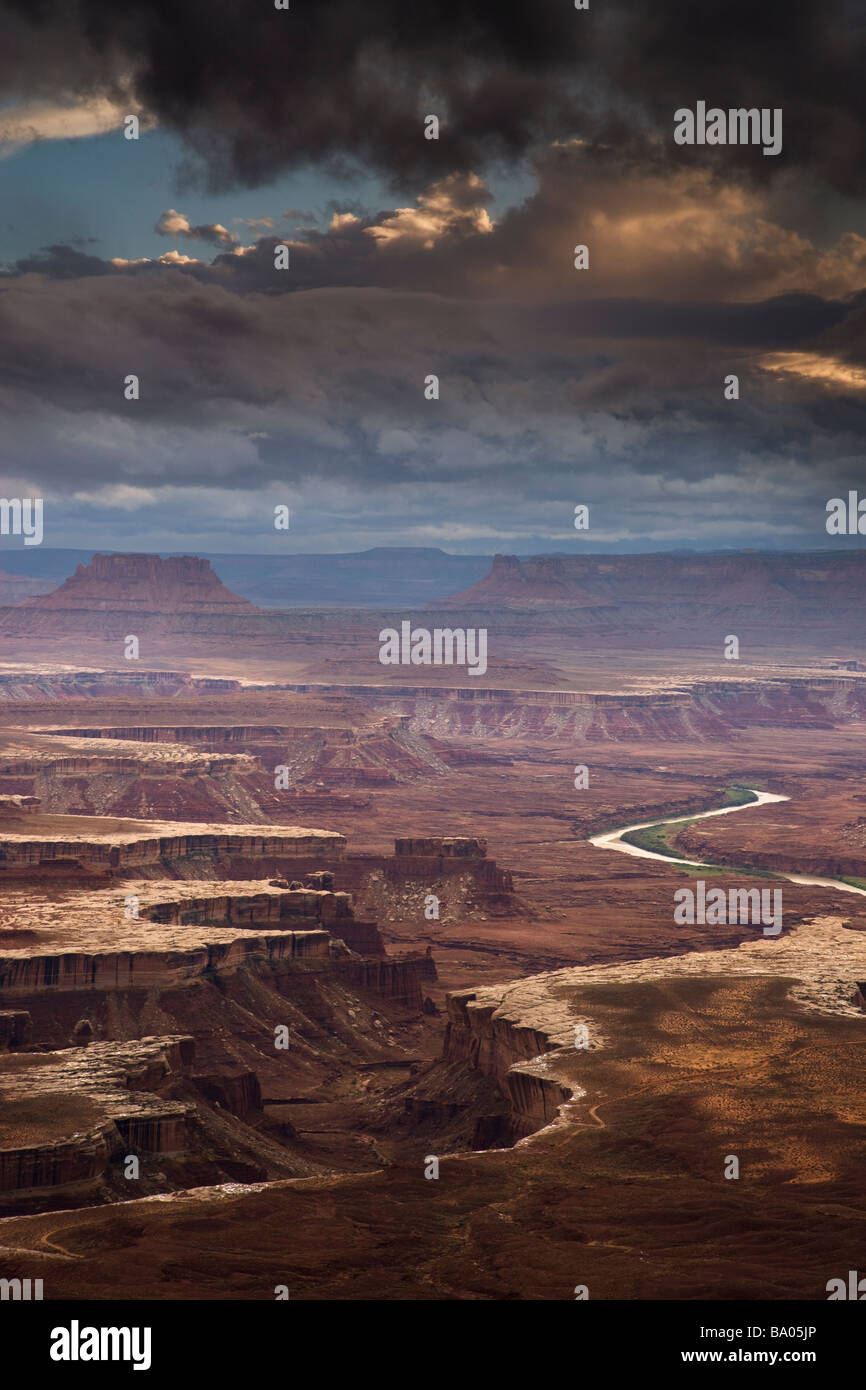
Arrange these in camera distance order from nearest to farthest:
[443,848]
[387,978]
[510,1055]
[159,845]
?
[510,1055]
[387,978]
[159,845]
[443,848]

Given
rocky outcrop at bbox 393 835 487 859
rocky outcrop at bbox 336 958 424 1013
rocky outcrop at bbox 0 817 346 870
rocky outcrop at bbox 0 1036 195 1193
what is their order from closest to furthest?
rocky outcrop at bbox 0 1036 195 1193 < rocky outcrop at bbox 336 958 424 1013 < rocky outcrop at bbox 0 817 346 870 < rocky outcrop at bbox 393 835 487 859

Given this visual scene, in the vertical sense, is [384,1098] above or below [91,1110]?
below

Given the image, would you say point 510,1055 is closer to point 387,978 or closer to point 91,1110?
point 91,1110

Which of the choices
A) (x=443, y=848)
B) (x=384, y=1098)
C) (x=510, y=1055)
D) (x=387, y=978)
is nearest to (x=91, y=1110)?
(x=510, y=1055)

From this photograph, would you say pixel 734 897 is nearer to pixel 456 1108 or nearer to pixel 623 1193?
pixel 456 1108

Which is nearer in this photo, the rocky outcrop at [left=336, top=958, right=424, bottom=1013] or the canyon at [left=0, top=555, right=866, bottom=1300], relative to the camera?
the canyon at [left=0, top=555, right=866, bottom=1300]

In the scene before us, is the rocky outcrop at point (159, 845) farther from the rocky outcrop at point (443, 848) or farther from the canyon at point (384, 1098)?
the rocky outcrop at point (443, 848)

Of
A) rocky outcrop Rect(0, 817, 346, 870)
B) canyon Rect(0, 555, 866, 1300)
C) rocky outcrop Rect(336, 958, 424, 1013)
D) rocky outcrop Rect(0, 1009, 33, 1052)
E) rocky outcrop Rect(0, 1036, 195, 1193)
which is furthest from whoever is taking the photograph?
rocky outcrop Rect(0, 817, 346, 870)

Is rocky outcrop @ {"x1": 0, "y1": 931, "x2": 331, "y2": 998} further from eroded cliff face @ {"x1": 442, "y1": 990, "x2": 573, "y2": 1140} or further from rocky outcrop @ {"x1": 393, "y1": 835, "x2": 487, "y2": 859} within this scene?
rocky outcrop @ {"x1": 393, "y1": 835, "x2": 487, "y2": 859}

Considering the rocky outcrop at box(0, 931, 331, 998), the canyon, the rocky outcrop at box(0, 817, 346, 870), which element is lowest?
the canyon

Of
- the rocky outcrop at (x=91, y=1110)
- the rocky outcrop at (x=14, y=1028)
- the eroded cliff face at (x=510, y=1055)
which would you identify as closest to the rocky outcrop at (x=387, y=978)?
the eroded cliff face at (x=510, y=1055)

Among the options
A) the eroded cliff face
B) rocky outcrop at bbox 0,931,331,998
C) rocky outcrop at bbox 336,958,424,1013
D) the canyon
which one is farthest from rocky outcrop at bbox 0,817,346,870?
the eroded cliff face

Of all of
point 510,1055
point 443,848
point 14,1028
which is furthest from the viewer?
point 443,848
